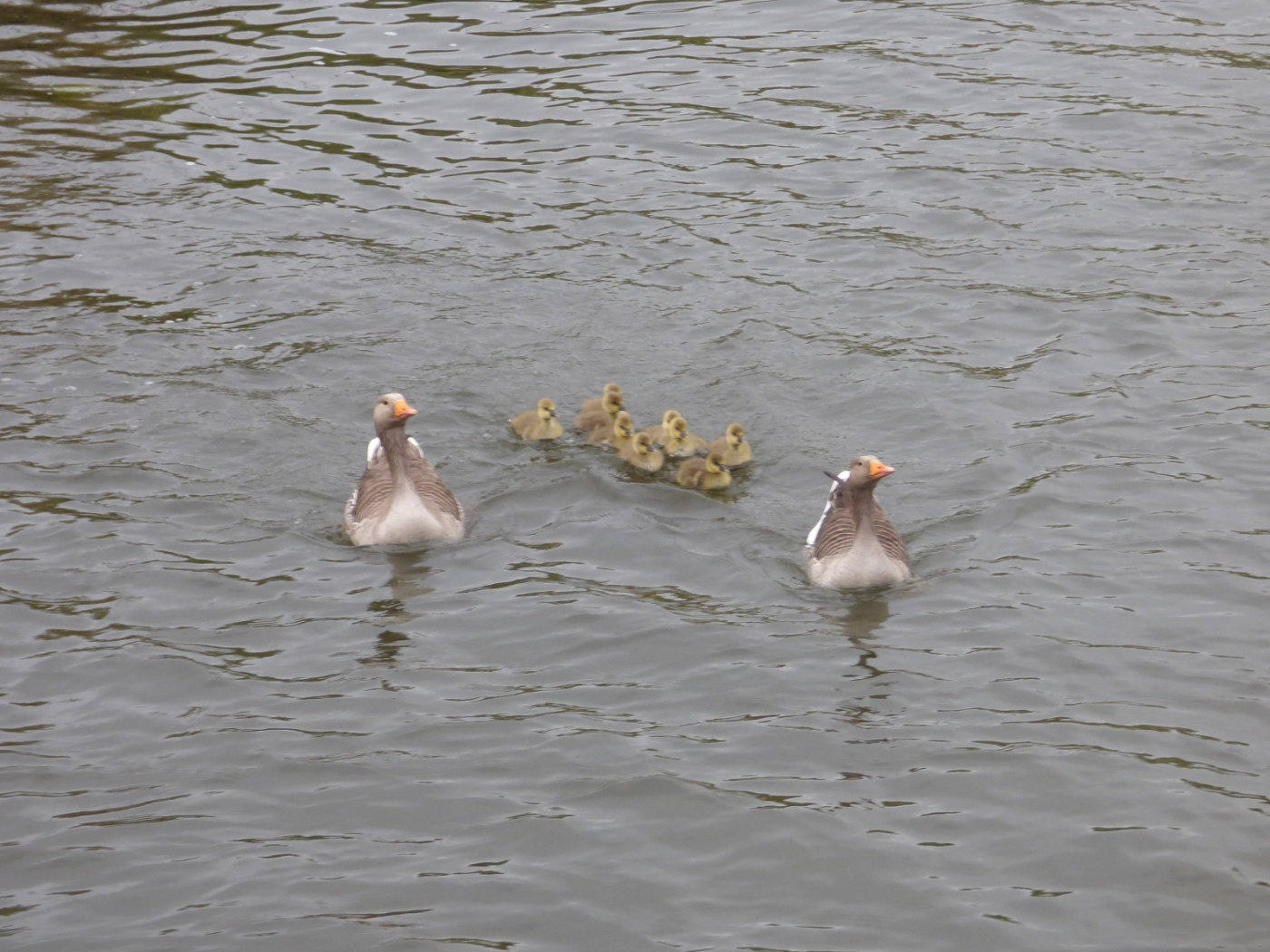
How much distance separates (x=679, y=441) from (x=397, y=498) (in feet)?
8.17

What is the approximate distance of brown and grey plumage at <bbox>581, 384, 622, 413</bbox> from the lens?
43.4 ft

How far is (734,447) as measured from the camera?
12.7 m

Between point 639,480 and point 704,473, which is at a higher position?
point 704,473

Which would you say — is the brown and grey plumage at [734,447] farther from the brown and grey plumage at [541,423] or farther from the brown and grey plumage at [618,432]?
the brown and grey plumage at [541,423]

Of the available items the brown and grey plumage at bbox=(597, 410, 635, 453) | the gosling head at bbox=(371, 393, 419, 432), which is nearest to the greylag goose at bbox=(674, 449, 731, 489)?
the brown and grey plumage at bbox=(597, 410, 635, 453)

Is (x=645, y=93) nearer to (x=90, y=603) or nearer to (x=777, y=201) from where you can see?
(x=777, y=201)

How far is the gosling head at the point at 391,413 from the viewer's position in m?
11.7

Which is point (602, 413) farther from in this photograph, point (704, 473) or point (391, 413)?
point (391, 413)

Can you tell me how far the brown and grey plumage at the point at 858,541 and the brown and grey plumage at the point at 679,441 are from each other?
5.59 feet

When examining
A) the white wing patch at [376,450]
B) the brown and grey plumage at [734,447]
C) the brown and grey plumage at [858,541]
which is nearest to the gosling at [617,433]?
the brown and grey plumage at [734,447]

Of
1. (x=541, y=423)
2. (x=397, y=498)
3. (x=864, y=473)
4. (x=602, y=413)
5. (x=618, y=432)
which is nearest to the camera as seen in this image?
(x=864, y=473)

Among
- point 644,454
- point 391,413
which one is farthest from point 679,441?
point 391,413

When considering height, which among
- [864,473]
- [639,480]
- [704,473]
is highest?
[864,473]

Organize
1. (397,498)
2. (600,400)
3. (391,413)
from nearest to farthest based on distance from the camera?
1. (397,498)
2. (391,413)
3. (600,400)
